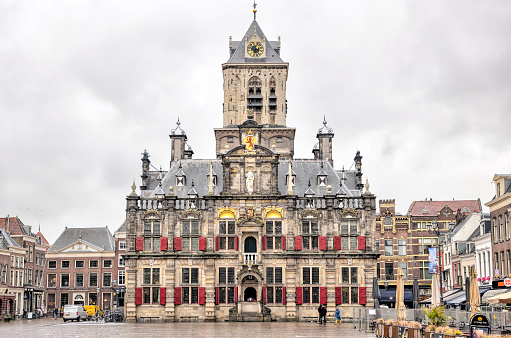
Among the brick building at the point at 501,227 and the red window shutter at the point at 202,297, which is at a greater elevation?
the brick building at the point at 501,227

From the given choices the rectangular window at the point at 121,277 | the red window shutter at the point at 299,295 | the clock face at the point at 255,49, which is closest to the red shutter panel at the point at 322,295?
the red window shutter at the point at 299,295

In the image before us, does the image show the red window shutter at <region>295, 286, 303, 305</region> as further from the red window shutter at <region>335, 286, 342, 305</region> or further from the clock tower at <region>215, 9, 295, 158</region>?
the clock tower at <region>215, 9, 295, 158</region>

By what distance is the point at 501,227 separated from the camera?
49.6 meters

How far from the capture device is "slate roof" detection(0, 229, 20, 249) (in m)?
72.0

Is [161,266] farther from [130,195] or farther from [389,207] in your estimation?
[389,207]

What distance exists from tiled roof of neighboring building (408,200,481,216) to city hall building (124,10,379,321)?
2857cm

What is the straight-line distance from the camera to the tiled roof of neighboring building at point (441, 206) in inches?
3573

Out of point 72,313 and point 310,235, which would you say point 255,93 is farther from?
point 72,313

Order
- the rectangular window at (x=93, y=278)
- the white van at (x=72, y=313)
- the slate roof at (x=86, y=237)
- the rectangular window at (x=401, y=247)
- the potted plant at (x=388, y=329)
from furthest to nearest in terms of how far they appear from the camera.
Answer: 1. the slate roof at (x=86, y=237)
2. the rectangular window at (x=93, y=278)
3. the rectangular window at (x=401, y=247)
4. the white van at (x=72, y=313)
5. the potted plant at (x=388, y=329)

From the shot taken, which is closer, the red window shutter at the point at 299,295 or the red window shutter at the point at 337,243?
the red window shutter at the point at 299,295

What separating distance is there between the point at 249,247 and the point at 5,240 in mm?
28943

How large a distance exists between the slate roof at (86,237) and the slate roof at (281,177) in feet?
105

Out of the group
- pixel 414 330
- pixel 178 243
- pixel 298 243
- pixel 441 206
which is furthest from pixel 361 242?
pixel 414 330

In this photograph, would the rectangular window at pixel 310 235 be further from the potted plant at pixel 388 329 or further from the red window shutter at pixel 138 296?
the potted plant at pixel 388 329
